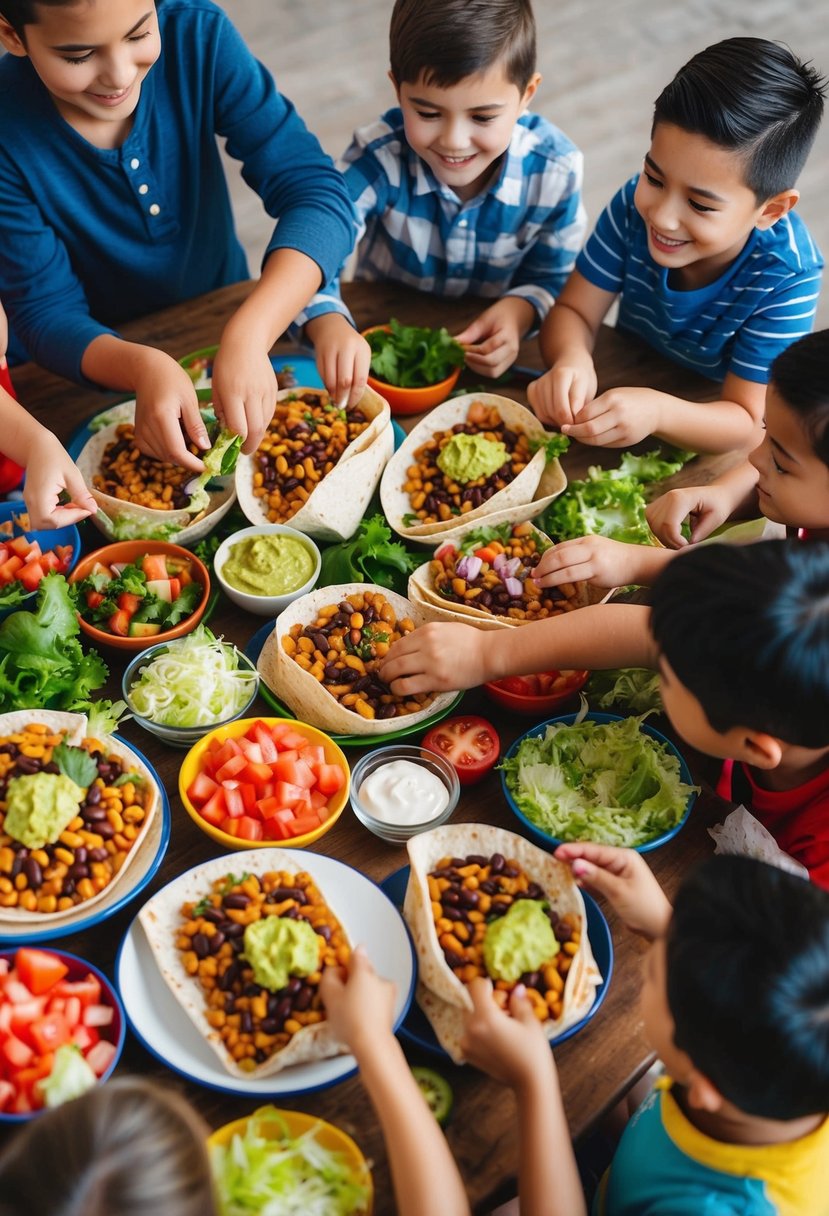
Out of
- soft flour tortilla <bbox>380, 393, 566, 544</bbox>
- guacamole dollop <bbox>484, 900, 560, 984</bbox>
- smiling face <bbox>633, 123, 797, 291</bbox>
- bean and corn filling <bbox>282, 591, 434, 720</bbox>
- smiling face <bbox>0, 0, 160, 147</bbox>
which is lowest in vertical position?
guacamole dollop <bbox>484, 900, 560, 984</bbox>

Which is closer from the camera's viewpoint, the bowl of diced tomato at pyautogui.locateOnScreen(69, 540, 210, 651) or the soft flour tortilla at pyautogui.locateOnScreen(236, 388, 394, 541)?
the bowl of diced tomato at pyautogui.locateOnScreen(69, 540, 210, 651)

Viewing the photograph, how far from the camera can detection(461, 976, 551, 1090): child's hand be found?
1.46 meters

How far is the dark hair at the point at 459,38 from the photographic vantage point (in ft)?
7.98

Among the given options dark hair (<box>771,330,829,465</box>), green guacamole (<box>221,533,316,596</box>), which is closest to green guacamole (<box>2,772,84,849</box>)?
green guacamole (<box>221,533,316,596</box>)

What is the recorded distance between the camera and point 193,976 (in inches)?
63.7

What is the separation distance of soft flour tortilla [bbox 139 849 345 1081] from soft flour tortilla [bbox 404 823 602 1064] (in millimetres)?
152

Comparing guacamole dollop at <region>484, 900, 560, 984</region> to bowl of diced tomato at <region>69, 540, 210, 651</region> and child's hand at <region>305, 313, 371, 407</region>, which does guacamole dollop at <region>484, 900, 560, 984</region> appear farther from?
child's hand at <region>305, 313, 371, 407</region>

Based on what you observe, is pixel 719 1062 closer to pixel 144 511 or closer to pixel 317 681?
pixel 317 681

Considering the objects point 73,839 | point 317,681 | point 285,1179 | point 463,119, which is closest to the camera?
point 285,1179

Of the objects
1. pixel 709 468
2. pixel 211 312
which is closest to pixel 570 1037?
pixel 709 468

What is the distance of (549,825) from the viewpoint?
1.84m

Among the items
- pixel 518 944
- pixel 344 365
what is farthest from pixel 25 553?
pixel 518 944

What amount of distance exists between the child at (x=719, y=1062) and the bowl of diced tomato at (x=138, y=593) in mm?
1028

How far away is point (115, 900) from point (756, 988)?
102cm
